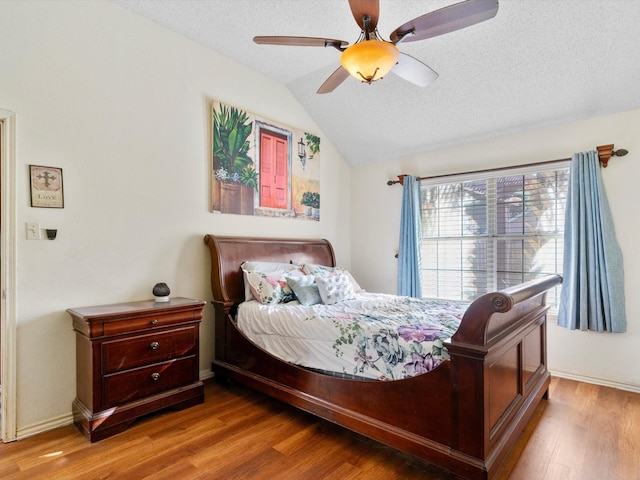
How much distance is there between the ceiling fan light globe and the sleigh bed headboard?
191 centimetres

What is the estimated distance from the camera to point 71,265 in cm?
244

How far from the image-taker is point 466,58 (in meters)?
2.99

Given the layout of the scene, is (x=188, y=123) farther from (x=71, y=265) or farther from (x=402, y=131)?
(x=402, y=131)

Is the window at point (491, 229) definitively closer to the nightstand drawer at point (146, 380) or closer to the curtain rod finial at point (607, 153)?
the curtain rod finial at point (607, 153)

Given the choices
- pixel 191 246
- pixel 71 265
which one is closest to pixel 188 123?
pixel 191 246

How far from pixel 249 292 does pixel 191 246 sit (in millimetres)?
658

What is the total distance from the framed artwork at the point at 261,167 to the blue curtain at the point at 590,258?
2.58m

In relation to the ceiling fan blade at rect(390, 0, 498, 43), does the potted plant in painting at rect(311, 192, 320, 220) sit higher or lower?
lower

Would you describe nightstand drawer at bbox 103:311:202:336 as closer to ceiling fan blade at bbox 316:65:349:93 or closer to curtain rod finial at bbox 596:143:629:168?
ceiling fan blade at bbox 316:65:349:93

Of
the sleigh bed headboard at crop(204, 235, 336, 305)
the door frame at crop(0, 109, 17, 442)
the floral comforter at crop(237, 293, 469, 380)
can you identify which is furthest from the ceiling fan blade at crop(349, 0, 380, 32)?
the door frame at crop(0, 109, 17, 442)

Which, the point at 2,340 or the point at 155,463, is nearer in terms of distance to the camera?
the point at 155,463

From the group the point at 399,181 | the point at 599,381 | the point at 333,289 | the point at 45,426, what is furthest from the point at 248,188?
the point at 599,381

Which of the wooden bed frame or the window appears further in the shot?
the window

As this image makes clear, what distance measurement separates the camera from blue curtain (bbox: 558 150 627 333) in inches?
116
